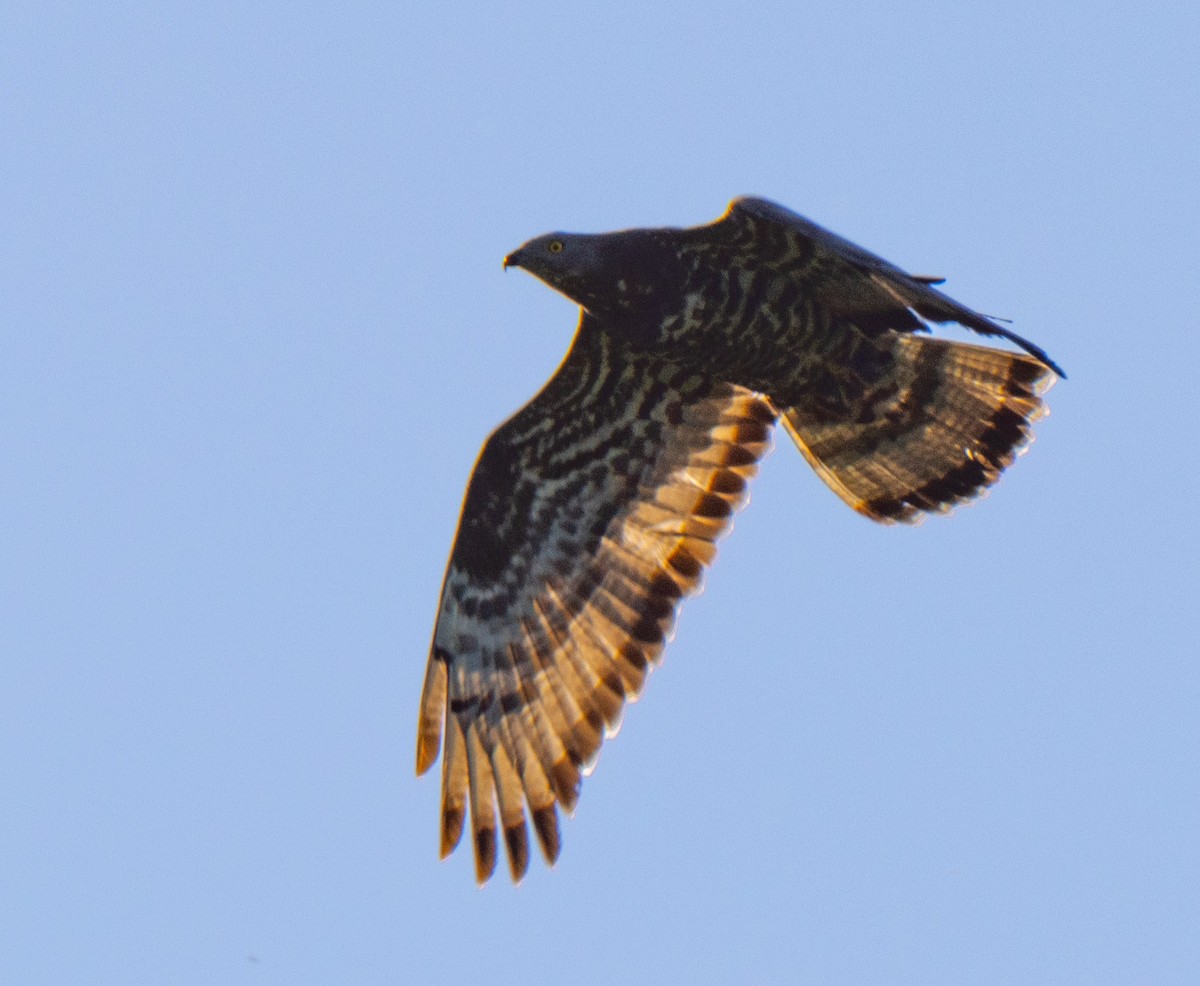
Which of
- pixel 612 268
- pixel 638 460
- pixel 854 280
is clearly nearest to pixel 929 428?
pixel 854 280

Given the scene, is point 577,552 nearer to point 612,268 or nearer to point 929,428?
point 612,268

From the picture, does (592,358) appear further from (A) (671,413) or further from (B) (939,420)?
(B) (939,420)

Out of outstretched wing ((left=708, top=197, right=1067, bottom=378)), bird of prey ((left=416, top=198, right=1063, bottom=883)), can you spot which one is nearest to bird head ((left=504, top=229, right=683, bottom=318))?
bird of prey ((left=416, top=198, right=1063, bottom=883))

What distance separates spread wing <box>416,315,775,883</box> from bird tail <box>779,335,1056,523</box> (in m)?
0.48

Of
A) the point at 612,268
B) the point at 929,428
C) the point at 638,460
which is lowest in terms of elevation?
the point at 638,460

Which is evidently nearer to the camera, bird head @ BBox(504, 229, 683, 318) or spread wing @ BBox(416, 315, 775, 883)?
bird head @ BBox(504, 229, 683, 318)

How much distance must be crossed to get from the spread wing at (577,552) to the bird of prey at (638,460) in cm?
1

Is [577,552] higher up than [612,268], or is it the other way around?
[612,268]

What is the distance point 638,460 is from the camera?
10062mm

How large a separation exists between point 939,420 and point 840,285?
1.11 metres

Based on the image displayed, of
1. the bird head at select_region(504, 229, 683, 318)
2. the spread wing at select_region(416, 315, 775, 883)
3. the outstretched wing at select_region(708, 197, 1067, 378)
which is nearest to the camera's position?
the outstretched wing at select_region(708, 197, 1067, 378)

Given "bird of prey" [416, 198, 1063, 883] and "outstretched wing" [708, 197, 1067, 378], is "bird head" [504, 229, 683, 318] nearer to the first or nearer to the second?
"bird of prey" [416, 198, 1063, 883]

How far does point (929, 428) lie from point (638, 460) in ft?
5.17

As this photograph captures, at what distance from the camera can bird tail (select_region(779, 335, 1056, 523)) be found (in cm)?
965
